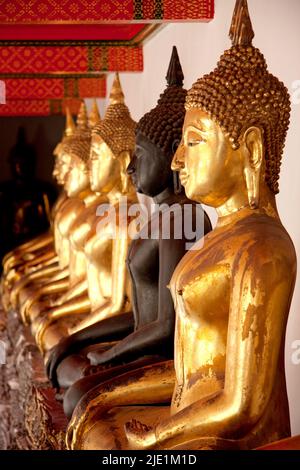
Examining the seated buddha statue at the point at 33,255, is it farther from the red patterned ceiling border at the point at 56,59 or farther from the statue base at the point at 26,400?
the red patterned ceiling border at the point at 56,59

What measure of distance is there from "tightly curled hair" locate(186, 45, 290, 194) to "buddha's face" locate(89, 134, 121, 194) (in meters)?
1.93

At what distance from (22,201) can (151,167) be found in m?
6.21

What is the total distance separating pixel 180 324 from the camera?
2.72 m

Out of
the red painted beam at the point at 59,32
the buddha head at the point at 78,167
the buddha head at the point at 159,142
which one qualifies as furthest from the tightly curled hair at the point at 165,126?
the buddha head at the point at 78,167

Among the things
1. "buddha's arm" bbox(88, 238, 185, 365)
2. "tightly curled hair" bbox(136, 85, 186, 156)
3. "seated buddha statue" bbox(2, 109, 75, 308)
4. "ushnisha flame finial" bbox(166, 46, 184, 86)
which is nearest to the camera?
"buddha's arm" bbox(88, 238, 185, 365)

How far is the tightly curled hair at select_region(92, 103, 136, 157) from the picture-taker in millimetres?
4516

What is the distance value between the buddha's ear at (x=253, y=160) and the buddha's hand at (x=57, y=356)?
155 cm

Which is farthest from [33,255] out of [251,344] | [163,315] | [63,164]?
[251,344]

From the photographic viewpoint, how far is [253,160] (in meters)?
2.60

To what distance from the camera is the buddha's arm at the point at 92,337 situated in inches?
155

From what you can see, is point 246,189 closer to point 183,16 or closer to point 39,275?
point 183,16

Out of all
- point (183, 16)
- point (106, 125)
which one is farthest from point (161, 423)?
point (106, 125)

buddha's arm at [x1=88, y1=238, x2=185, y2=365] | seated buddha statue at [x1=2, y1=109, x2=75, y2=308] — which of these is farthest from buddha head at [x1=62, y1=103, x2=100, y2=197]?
buddha's arm at [x1=88, y1=238, x2=185, y2=365]

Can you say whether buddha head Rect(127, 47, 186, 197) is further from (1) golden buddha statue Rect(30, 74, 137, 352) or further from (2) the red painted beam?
(2) the red painted beam
